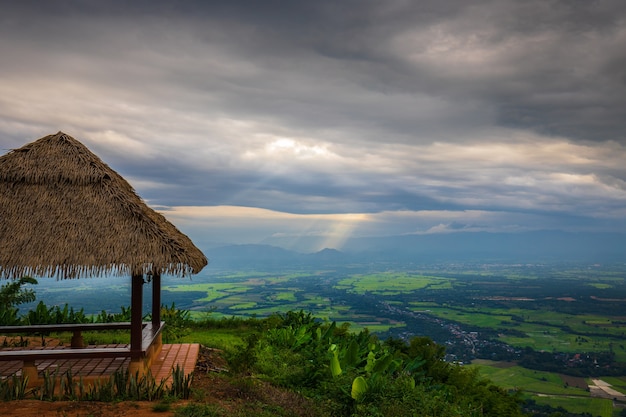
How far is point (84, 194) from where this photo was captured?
824 cm

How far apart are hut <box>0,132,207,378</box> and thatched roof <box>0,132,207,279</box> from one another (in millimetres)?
14

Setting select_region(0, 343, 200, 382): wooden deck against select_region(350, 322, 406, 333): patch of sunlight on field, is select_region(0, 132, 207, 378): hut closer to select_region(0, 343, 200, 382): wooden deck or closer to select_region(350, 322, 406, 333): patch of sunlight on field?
select_region(0, 343, 200, 382): wooden deck

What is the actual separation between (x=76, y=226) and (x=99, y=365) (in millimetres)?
2606

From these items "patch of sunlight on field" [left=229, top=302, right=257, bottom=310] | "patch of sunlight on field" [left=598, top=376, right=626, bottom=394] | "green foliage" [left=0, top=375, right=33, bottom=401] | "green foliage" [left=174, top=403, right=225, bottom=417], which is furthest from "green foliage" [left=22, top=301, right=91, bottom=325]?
"patch of sunlight on field" [left=229, top=302, right=257, bottom=310]

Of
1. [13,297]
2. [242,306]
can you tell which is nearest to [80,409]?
[13,297]

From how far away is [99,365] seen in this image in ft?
28.3

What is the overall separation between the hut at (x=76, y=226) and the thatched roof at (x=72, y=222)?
14 mm

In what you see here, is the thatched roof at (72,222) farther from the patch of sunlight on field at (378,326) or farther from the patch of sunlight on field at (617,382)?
the patch of sunlight on field at (378,326)

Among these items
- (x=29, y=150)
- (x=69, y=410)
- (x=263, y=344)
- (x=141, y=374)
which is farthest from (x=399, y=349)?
(x=29, y=150)

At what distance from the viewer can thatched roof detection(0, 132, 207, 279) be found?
7594 mm

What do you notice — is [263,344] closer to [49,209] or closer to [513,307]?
[49,209]

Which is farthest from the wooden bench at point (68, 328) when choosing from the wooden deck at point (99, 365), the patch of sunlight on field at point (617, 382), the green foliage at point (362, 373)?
the patch of sunlight on field at point (617, 382)

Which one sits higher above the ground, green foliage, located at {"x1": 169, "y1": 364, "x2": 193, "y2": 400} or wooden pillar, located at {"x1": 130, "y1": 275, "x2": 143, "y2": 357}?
wooden pillar, located at {"x1": 130, "y1": 275, "x2": 143, "y2": 357}

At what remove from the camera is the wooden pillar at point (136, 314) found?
7.75 metres
